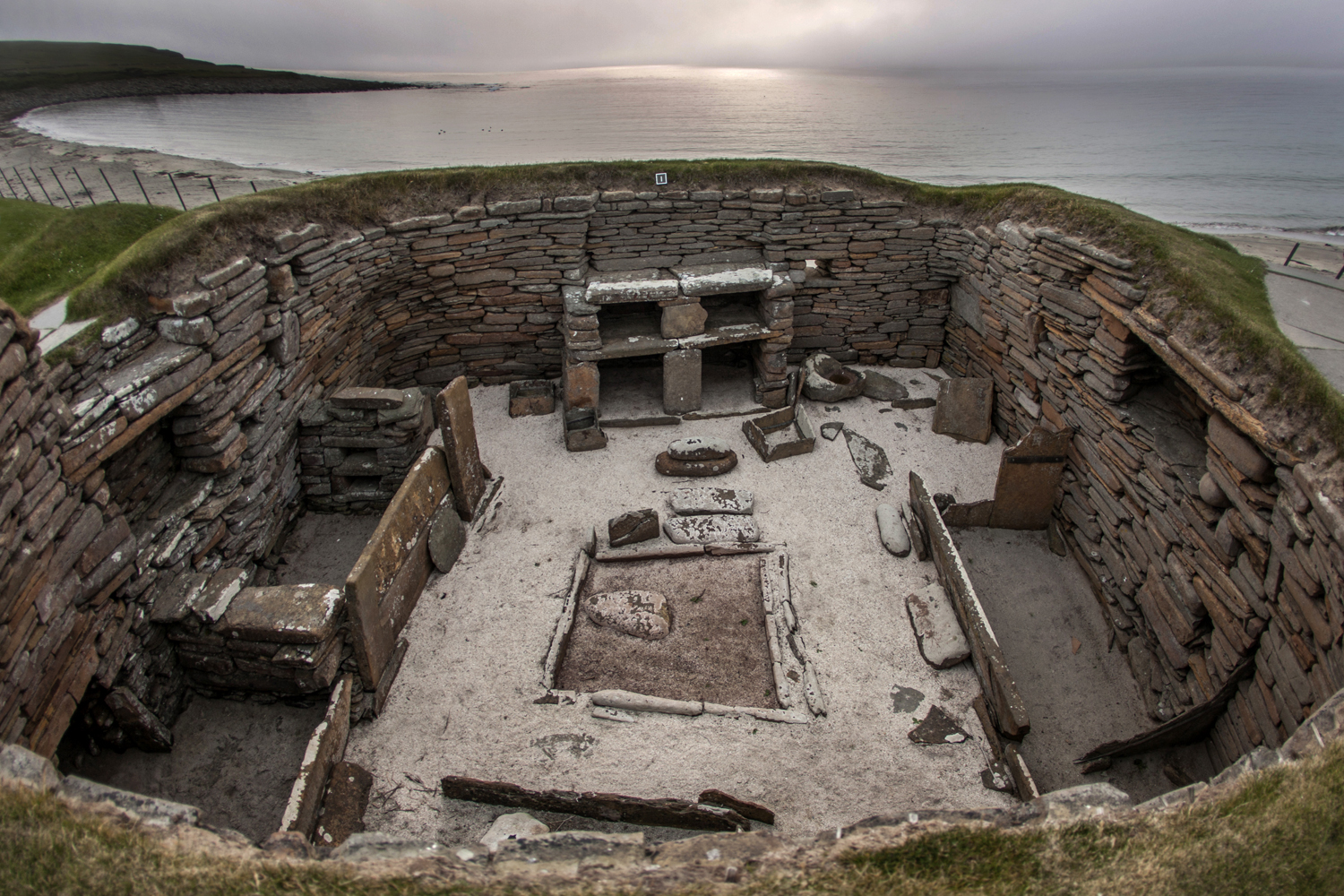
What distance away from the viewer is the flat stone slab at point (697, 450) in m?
7.75

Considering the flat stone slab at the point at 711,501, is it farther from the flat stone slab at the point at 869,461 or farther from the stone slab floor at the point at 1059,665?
the stone slab floor at the point at 1059,665

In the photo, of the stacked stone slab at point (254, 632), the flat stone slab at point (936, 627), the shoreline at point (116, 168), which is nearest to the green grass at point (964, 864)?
the stacked stone slab at point (254, 632)

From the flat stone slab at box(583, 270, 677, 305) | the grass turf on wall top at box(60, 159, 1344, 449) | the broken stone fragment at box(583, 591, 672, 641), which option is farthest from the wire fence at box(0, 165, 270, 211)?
the broken stone fragment at box(583, 591, 672, 641)

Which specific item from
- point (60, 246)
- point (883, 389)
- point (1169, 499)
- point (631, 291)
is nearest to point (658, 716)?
point (1169, 499)

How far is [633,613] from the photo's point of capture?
594cm

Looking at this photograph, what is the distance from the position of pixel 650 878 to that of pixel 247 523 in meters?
5.76

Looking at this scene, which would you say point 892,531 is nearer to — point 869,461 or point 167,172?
point 869,461

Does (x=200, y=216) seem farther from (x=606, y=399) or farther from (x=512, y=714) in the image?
(x=512, y=714)

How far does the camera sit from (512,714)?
17.0 ft

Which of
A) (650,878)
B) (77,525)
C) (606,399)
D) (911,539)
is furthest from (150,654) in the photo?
(911,539)

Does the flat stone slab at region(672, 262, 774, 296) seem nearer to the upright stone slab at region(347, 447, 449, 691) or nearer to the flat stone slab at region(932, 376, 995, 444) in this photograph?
the flat stone slab at region(932, 376, 995, 444)

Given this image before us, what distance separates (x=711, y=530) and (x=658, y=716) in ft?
7.41

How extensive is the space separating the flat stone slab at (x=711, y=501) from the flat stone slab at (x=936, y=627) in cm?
199

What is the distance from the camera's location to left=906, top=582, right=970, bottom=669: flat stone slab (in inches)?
220
